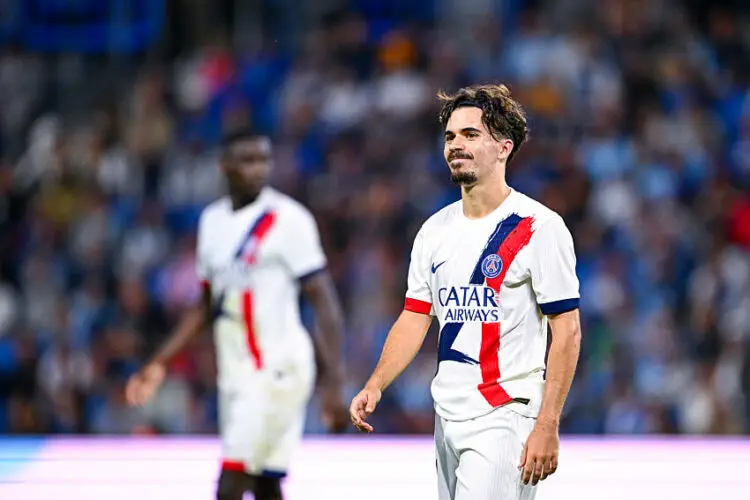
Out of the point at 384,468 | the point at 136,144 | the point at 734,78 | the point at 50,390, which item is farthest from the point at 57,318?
the point at 734,78

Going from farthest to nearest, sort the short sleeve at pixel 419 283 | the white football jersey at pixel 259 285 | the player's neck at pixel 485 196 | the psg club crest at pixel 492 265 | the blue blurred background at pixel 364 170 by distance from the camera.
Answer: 1. the blue blurred background at pixel 364 170
2. the white football jersey at pixel 259 285
3. the short sleeve at pixel 419 283
4. the player's neck at pixel 485 196
5. the psg club crest at pixel 492 265

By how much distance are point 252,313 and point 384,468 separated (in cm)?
180

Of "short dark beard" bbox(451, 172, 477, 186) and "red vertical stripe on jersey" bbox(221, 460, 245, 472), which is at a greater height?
"short dark beard" bbox(451, 172, 477, 186)

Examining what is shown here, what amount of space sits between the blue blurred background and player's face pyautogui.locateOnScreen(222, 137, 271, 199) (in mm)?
4069

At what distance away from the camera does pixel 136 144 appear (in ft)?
39.2

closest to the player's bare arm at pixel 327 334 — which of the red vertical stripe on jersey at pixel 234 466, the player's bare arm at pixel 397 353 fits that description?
the red vertical stripe on jersey at pixel 234 466

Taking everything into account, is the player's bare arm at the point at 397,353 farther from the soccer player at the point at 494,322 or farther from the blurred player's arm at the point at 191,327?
the blurred player's arm at the point at 191,327

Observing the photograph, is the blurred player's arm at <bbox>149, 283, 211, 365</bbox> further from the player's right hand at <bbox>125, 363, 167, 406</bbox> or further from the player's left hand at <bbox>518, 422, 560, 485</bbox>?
the player's left hand at <bbox>518, 422, 560, 485</bbox>

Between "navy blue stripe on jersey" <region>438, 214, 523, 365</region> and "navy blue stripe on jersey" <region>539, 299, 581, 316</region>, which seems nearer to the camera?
"navy blue stripe on jersey" <region>539, 299, 581, 316</region>

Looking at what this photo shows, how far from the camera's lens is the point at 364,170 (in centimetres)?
1133

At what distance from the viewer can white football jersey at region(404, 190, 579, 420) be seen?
3.99 meters

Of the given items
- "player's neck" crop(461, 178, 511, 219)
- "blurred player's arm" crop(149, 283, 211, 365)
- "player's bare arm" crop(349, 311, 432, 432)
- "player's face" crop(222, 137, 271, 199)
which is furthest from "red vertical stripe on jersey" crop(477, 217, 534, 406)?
"blurred player's arm" crop(149, 283, 211, 365)

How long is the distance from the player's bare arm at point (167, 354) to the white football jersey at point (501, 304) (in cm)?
232

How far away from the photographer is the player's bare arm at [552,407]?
12.5 feet
